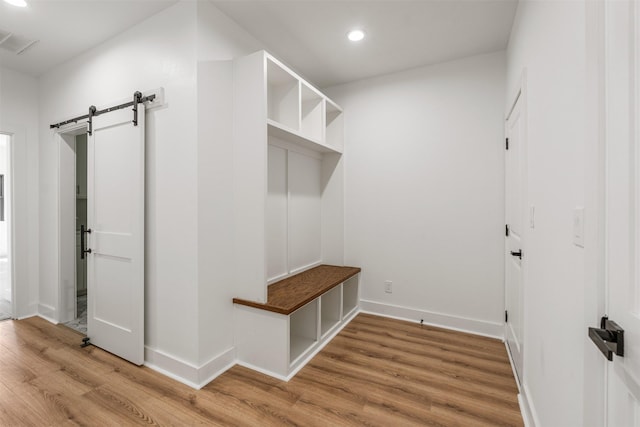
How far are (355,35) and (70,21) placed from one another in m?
2.33

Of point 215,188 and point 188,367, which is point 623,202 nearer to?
point 215,188

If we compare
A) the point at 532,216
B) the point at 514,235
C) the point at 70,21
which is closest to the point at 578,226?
the point at 532,216

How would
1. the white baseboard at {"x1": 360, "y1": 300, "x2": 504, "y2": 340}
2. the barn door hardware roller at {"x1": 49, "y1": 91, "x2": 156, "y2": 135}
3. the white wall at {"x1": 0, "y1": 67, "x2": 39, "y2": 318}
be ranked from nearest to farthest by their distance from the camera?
the barn door hardware roller at {"x1": 49, "y1": 91, "x2": 156, "y2": 135}, the white baseboard at {"x1": 360, "y1": 300, "x2": 504, "y2": 340}, the white wall at {"x1": 0, "y1": 67, "x2": 39, "y2": 318}

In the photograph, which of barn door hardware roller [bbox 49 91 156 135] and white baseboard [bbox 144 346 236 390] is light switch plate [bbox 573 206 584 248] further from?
barn door hardware roller [bbox 49 91 156 135]

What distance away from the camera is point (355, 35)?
2.56 meters

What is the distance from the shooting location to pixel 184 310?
2.09 m

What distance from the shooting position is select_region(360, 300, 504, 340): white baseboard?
2.83 metres

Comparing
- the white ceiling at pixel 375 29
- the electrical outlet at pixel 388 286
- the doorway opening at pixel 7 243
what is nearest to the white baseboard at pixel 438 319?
the electrical outlet at pixel 388 286

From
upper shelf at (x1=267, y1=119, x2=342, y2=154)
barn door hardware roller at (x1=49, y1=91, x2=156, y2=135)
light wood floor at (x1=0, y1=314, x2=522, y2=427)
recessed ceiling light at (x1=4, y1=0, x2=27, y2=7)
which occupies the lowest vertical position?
light wood floor at (x1=0, y1=314, x2=522, y2=427)

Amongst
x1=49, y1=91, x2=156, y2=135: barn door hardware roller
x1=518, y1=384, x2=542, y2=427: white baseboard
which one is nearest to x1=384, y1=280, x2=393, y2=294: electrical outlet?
x1=518, y1=384, x2=542, y2=427: white baseboard

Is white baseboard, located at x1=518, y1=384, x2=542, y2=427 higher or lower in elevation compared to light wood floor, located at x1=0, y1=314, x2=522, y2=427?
higher

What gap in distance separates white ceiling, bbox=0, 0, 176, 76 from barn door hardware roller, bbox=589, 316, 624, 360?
2.93 metres

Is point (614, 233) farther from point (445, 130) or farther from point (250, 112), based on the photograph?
point (445, 130)

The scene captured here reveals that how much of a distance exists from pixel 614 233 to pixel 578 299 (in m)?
0.39
